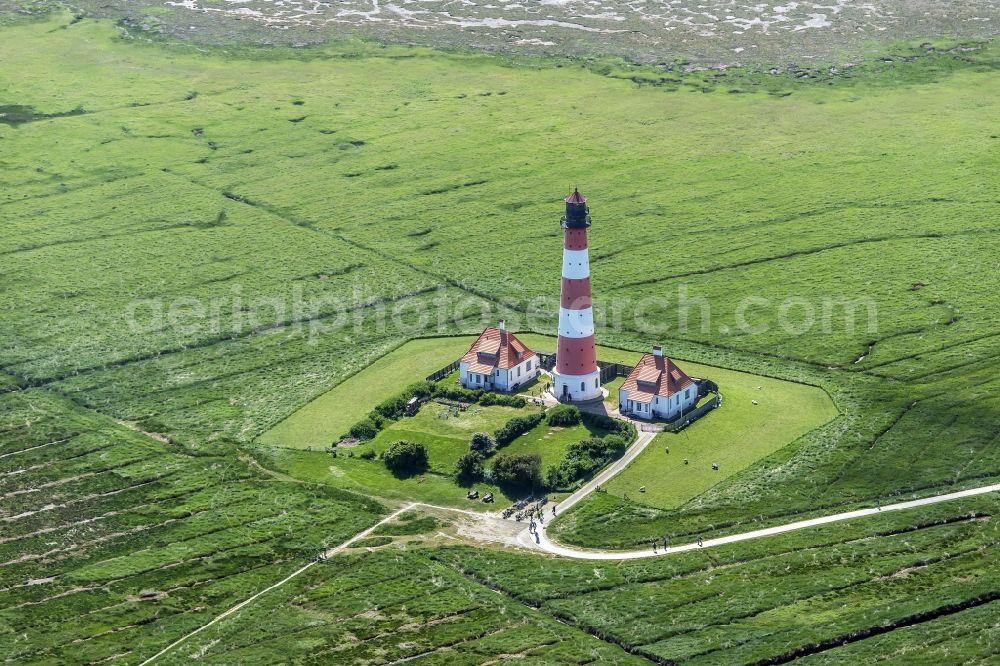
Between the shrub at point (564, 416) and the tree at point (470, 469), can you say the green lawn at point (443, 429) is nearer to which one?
the tree at point (470, 469)

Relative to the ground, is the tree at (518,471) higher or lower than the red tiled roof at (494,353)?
lower

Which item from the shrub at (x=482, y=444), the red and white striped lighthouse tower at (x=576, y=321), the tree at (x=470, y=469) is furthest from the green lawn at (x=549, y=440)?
the red and white striped lighthouse tower at (x=576, y=321)

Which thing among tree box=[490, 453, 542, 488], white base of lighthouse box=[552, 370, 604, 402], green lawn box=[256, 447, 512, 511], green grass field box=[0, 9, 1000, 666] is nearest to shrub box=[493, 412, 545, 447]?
white base of lighthouse box=[552, 370, 604, 402]

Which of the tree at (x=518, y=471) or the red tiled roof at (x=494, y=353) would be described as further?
the red tiled roof at (x=494, y=353)

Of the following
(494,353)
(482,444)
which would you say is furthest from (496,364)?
(482,444)

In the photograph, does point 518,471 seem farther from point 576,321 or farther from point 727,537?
point 576,321
